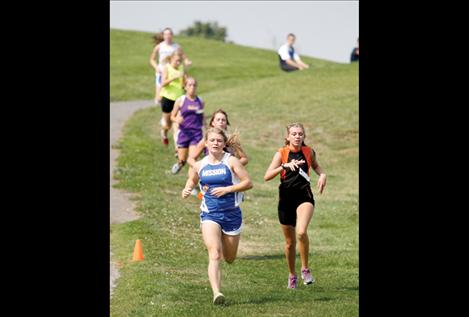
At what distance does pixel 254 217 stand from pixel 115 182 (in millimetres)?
3616

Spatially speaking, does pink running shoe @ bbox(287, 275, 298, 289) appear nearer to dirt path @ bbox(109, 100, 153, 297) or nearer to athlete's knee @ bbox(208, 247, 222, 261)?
athlete's knee @ bbox(208, 247, 222, 261)

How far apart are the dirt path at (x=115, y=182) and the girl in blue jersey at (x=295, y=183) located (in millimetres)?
2681

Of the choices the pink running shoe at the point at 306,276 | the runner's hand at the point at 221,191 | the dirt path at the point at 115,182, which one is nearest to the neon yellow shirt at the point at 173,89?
the dirt path at the point at 115,182

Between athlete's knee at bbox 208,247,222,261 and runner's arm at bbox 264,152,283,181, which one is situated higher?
runner's arm at bbox 264,152,283,181

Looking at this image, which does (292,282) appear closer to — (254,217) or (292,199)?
(292,199)

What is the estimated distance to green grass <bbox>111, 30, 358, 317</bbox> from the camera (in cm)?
1187

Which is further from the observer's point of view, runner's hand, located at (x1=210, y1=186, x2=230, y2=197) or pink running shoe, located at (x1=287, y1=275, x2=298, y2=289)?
pink running shoe, located at (x1=287, y1=275, x2=298, y2=289)

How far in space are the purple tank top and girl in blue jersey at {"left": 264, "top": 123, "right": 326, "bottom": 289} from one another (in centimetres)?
622

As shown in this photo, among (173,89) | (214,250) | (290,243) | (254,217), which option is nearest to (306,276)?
(290,243)

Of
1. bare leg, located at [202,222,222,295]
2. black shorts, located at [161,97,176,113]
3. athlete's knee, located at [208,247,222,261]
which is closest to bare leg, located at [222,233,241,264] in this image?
bare leg, located at [202,222,222,295]

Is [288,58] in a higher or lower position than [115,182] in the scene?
higher

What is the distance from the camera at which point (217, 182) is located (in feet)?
36.6
